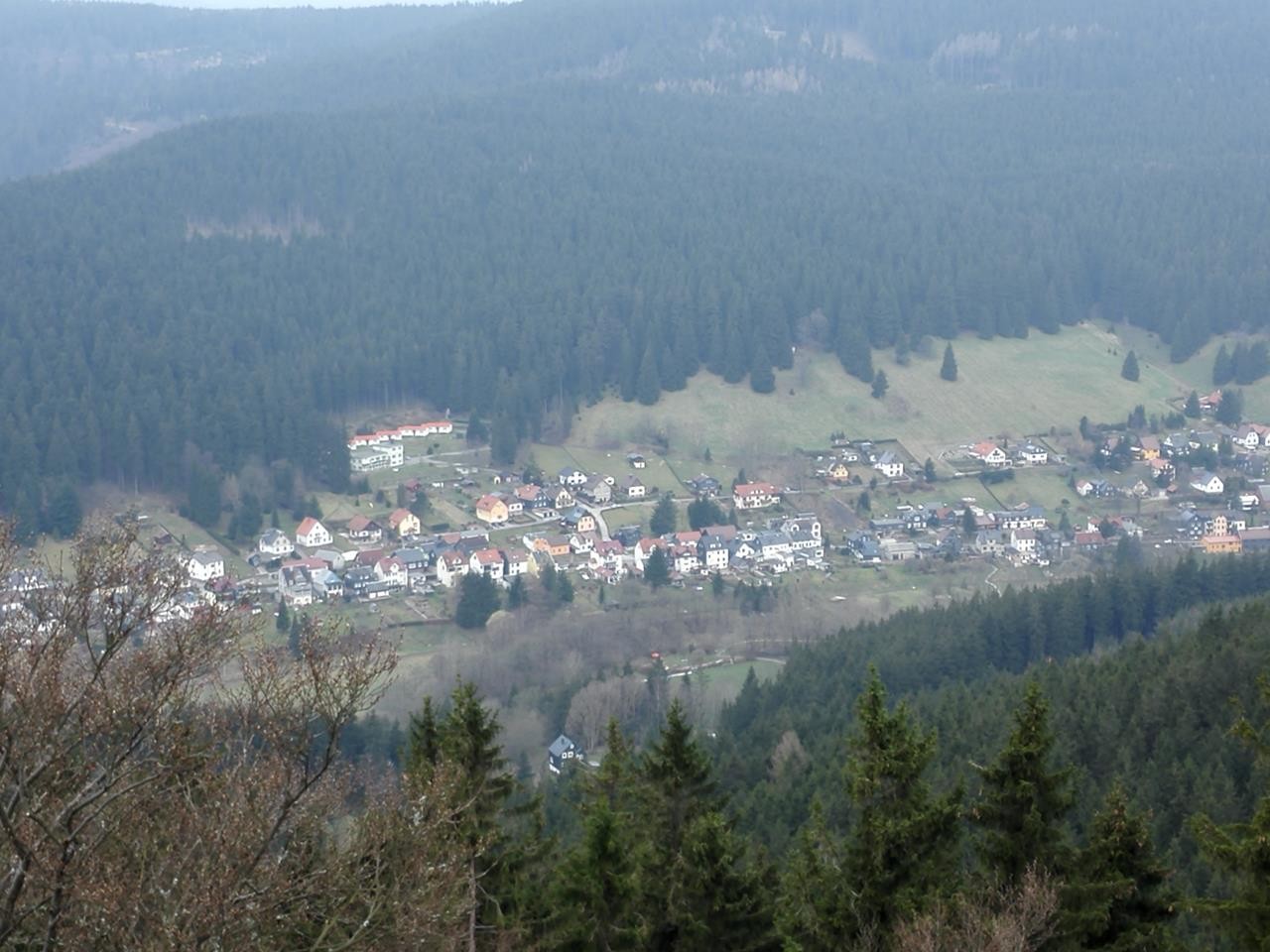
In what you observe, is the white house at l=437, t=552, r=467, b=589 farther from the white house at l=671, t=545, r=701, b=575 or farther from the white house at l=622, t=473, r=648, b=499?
the white house at l=622, t=473, r=648, b=499

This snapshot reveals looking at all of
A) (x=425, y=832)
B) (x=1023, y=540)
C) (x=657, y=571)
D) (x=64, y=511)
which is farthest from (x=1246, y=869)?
(x=64, y=511)

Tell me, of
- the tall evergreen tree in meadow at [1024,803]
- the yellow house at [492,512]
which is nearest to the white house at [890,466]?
the yellow house at [492,512]

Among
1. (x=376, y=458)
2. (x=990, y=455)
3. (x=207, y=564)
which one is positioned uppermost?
(x=207, y=564)

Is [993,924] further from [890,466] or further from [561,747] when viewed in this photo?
[890,466]

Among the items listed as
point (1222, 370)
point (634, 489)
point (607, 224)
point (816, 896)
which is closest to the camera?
point (816, 896)

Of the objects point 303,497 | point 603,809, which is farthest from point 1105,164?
point 603,809
